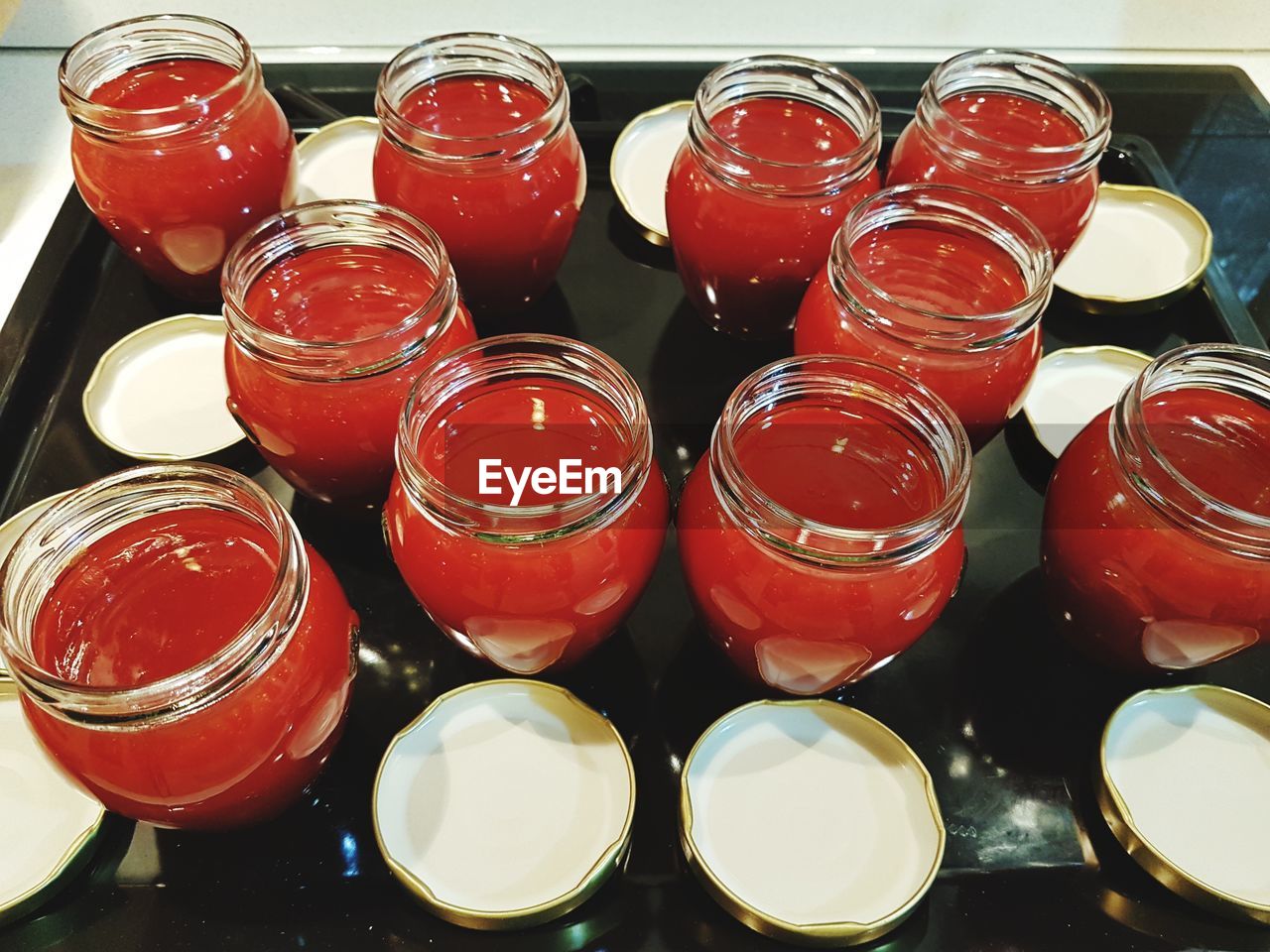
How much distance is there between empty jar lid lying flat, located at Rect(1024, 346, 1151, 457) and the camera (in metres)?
0.97

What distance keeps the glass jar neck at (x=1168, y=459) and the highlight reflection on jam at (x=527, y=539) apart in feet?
1.12

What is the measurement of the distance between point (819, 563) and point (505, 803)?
0.29m

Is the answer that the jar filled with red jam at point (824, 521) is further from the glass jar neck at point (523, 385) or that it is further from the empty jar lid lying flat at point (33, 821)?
the empty jar lid lying flat at point (33, 821)

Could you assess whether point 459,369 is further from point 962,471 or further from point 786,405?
point 962,471

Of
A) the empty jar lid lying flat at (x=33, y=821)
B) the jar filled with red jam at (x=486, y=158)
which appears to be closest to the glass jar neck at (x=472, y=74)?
the jar filled with red jam at (x=486, y=158)

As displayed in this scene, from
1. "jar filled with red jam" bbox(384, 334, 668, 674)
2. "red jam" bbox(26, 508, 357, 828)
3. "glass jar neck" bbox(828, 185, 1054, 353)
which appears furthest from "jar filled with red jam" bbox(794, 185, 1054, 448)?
"red jam" bbox(26, 508, 357, 828)

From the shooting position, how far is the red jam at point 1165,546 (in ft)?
2.33

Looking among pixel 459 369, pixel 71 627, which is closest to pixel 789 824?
pixel 459 369

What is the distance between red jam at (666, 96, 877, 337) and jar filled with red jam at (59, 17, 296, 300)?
1.31 feet

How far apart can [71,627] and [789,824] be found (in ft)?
1.70

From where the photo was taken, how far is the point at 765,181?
89 centimetres

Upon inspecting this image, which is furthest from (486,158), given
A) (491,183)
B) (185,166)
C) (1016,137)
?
(1016,137)

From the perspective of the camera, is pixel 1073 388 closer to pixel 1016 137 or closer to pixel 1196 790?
pixel 1016 137

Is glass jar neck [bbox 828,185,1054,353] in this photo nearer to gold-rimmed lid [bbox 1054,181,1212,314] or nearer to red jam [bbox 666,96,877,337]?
red jam [bbox 666,96,877,337]
